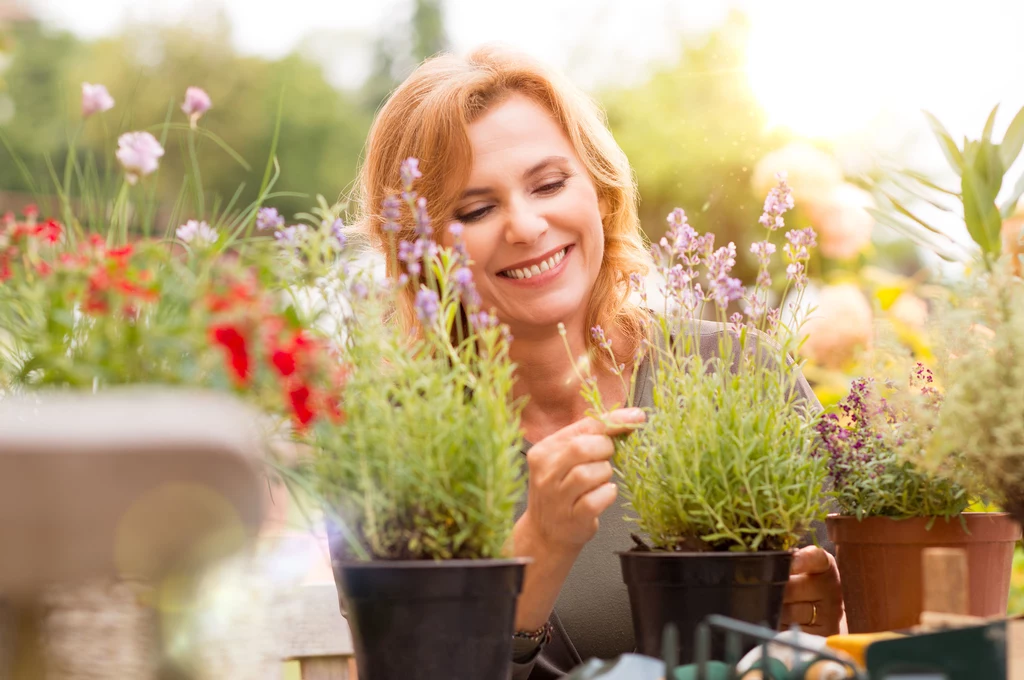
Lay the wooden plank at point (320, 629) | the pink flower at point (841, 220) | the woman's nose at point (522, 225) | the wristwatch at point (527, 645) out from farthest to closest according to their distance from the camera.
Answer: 1. the pink flower at point (841, 220)
2. the wooden plank at point (320, 629)
3. the woman's nose at point (522, 225)
4. the wristwatch at point (527, 645)

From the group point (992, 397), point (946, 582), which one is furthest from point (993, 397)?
point (946, 582)

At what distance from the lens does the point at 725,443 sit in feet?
3.93

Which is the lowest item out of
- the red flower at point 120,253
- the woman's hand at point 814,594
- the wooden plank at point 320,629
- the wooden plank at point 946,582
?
the wooden plank at point 320,629

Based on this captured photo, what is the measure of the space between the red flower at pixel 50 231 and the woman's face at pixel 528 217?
0.92 m

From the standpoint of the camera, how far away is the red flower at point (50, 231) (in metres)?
1.01

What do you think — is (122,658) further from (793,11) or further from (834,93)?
(793,11)

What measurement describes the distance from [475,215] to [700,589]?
987 millimetres

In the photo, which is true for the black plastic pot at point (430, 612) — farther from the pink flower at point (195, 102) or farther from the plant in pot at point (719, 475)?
the pink flower at point (195, 102)

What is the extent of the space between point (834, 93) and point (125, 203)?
3902 mm

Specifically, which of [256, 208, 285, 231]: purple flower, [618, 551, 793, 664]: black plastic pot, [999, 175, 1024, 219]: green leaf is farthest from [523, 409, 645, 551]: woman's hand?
[999, 175, 1024, 219]: green leaf

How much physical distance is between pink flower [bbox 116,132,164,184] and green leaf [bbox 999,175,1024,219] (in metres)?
1.11

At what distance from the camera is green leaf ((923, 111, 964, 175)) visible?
135 cm

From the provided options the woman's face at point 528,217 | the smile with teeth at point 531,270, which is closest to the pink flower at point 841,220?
Result: the woman's face at point 528,217

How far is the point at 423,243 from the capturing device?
102 cm
